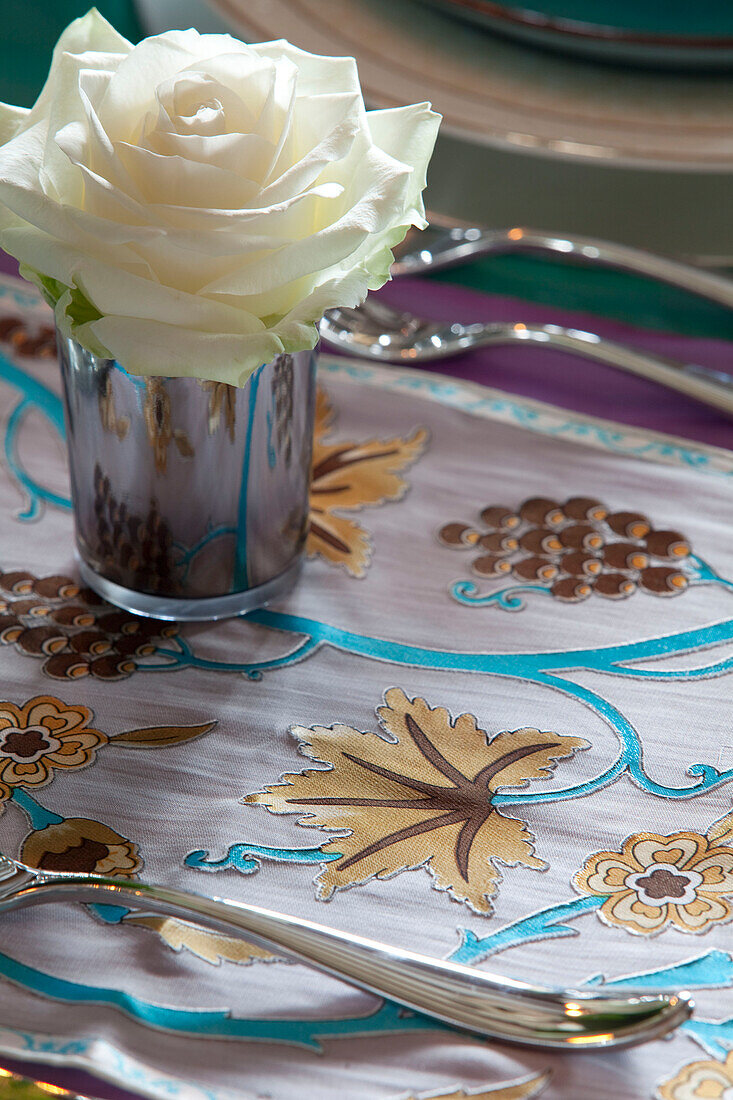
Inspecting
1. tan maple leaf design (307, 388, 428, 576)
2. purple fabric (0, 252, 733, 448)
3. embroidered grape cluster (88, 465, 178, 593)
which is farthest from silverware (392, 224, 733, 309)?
embroidered grape cluster (88, 465, 178, 593)

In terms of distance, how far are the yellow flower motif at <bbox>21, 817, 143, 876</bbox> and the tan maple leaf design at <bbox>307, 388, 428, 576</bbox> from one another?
0.42ft

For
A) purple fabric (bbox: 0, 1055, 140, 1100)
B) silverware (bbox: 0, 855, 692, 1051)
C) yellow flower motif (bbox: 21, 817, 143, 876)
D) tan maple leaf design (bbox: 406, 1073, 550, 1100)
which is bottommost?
purple fabric (bbox: 0, 1055, 140, 1100)

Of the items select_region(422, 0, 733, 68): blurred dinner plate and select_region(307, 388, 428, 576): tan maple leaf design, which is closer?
select_region(307, 388, 428, 576): tan maple leaf design

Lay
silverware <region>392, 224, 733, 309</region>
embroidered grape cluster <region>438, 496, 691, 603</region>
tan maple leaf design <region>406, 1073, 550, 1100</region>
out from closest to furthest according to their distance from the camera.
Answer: tan maple leaf design <region>406, 1073, 550, 1100</region> < embroidered grape cluster <region>438, 496, 691, 603</region> < silverware <region>392, 224, 733, 309</region>

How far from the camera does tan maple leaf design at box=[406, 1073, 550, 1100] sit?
0.22 metres

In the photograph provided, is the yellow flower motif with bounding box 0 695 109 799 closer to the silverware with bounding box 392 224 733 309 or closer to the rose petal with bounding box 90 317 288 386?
the rose petal with bounding box 90 317 288 386

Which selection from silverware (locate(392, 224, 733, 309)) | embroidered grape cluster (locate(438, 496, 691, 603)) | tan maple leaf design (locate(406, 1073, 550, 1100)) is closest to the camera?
tan maple leaf design (locate(406, 1073, 550, 1100))

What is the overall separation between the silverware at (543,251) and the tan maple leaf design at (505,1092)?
1.18ft

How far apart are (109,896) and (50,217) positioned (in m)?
0.16

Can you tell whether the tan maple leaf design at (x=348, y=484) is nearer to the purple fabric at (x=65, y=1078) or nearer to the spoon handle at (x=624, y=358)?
the spoon handle at (x=624, y=358)

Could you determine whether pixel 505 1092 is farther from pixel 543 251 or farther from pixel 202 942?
pixel 543 251

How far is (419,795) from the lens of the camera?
28 cm

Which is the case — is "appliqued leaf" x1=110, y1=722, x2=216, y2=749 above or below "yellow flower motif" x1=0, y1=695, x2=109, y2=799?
above

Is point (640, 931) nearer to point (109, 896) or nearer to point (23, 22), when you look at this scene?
point (109, 896)
